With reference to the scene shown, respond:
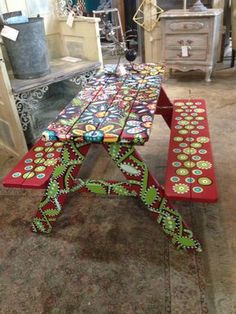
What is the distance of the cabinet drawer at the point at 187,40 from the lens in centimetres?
347

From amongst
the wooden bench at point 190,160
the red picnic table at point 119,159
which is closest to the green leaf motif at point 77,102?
the red picnic table at point 119,159

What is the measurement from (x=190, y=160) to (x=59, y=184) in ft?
2.31

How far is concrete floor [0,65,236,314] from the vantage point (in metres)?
1.33

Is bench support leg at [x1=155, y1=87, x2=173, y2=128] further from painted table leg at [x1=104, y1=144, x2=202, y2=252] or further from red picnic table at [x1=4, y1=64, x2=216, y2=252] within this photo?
painted table leg at [x1=104, y1=144, x2=202, y2=252]

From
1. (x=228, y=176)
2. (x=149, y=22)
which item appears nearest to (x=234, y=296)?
(x=228, y=176)

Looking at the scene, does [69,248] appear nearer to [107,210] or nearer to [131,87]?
[107,210]

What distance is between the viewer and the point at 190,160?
157cm

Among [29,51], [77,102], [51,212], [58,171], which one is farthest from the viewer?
[29,51]

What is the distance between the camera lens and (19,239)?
5.56 ft

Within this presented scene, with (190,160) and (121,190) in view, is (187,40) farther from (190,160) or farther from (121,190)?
(121,190)

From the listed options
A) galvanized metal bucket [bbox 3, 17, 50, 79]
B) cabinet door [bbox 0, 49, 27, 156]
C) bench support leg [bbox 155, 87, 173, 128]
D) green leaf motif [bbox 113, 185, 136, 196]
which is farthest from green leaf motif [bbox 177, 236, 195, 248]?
galvanized metal bucket [bbox 3, 17, 50, 79]

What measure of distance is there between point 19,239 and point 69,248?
31 centimetres

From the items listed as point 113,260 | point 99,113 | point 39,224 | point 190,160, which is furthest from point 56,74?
point 113,260

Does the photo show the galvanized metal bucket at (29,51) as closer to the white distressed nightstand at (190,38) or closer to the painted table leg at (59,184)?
the painted table leg at (59,184)
